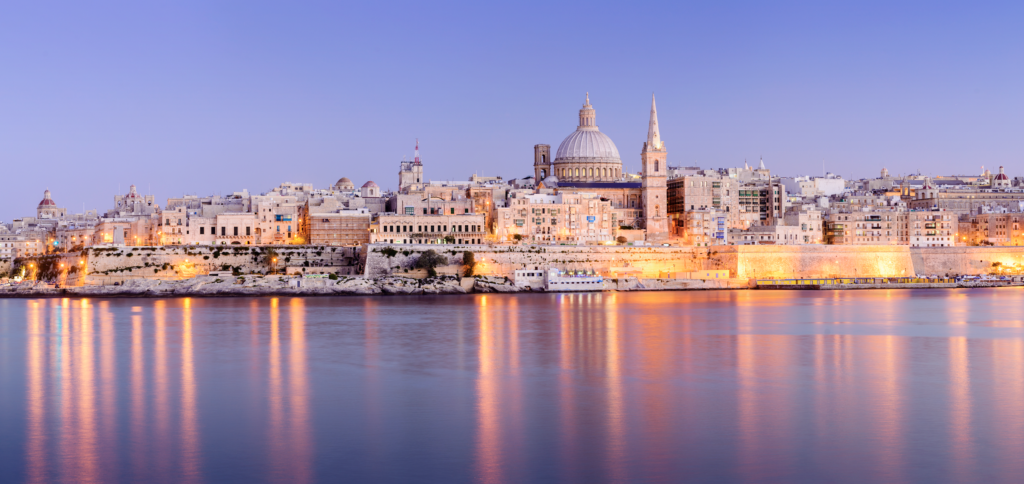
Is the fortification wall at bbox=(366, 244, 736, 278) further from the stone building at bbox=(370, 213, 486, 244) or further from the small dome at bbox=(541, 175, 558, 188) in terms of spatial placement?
the small dome at bbox=(541, 175, 558, 188)

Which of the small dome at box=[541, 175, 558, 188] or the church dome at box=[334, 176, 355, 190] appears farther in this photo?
the church dome at box=[334, 176, 355, 190]

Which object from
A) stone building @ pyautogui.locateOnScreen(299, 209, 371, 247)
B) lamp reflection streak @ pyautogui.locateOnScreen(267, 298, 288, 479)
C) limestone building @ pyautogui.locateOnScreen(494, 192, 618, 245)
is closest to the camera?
lamp reflection streak @ pyautogui.locateOnScreen(267, 298, 288, 479)

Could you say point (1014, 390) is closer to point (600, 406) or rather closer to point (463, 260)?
point (600, 406)

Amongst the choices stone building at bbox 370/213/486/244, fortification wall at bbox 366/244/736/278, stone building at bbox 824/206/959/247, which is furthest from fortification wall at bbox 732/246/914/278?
stone building at bbox 370/213/486/244

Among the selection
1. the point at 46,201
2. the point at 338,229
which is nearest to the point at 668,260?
the point at 338,229

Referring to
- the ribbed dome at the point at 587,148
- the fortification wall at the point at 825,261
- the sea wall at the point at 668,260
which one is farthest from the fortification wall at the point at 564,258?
the ribbed dome at the point at 587,148

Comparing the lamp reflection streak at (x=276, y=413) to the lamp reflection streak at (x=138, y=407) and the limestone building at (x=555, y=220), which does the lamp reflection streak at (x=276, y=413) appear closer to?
the lamp reflection streak at (x=138, y=407)

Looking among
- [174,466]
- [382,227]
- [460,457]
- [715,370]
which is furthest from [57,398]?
[382,227]

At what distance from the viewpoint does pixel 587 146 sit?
46688 millimetres

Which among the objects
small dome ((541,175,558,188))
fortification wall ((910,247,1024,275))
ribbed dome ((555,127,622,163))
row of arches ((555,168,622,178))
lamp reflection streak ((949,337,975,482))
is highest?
ribbed dome ((555,127,622,163))

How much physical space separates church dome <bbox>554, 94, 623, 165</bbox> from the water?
23.7 m

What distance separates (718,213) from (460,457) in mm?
32366

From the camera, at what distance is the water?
9.06 meters

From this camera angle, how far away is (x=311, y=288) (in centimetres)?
3175
